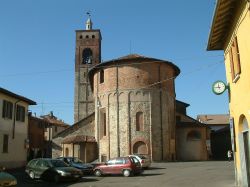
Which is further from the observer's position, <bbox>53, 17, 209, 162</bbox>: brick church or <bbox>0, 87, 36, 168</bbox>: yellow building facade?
<bbox>53, 17, 209, 162</bbox>: brick church

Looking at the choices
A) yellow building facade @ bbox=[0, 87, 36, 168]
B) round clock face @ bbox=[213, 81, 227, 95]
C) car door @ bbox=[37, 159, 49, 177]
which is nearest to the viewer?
round clock face @ bbox=[213, 81, 227, 95]

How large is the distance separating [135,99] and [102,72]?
19.2 ft

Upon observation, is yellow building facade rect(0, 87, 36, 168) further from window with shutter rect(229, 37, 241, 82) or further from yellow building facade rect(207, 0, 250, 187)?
window with shutter rect(229, 37, 241, 82)

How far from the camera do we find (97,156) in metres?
43.9

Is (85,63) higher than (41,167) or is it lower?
higher

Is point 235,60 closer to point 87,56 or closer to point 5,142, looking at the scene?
point 5,142

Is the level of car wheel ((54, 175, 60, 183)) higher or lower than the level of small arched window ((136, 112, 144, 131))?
lower

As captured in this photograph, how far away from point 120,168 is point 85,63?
159 ft

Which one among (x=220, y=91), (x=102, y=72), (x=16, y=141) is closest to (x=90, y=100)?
(x=102, y=72)

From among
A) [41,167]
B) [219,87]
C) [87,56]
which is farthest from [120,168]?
[87,56]

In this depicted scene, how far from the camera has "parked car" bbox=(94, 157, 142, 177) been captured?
79.8 feet

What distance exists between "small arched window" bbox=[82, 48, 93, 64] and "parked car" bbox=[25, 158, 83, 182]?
1954 inches

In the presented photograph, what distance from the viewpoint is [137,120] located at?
135 feet

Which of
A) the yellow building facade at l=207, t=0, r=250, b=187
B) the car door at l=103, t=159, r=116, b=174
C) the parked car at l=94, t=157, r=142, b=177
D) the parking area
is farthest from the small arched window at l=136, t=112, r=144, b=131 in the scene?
the yellow building facade at l=207, t=0, r=250, b=187
